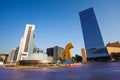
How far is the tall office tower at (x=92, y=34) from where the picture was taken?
175250 mm

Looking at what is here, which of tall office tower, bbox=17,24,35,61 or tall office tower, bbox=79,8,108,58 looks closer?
tall office tower, bbox=79,8,108,58

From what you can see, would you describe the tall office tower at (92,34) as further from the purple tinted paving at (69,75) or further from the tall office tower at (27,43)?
the purple tinted paving at (69,75)

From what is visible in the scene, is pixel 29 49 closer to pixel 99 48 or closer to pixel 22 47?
pixel 22 47

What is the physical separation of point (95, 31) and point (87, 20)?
19903mm

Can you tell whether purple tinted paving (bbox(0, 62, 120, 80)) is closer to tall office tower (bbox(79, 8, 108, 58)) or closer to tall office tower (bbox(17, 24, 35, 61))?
tall office tower (bbox(79, 8, 108, 58))

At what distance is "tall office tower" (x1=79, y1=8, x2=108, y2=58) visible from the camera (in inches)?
6900

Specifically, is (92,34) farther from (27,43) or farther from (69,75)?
Answer: (69,75)

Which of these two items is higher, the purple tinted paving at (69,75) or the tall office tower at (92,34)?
the tall office tower at (92,34)

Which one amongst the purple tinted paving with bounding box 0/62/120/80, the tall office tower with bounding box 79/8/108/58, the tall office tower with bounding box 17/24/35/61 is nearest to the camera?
the purple tinted paving with bounding box 0/62/120/80


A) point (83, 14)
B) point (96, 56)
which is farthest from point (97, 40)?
point (83, 14)

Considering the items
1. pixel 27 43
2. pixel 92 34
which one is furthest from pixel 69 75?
pixel 27 43

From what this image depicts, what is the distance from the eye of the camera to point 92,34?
6954 inches

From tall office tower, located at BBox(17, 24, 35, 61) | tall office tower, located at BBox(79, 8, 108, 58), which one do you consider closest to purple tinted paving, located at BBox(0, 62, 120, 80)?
tall office tower, located at BBox(79, 8, 108, 58)

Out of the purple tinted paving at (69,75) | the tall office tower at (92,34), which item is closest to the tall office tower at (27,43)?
the tall office tower at (92,34)
